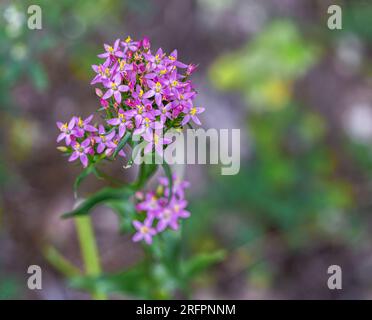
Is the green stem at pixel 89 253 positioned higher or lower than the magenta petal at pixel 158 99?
lower

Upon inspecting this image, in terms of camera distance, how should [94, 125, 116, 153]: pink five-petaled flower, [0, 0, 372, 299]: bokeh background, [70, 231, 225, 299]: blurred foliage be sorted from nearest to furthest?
[94, 125, 116, 153]: pink five-petaled flower
[70, 231, 225, 299]: blurred foliage
[0, 0, 372, 299]: bokeh background

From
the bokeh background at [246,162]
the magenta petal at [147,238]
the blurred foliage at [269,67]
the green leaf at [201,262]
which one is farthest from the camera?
the blurred foliage at [269,67]

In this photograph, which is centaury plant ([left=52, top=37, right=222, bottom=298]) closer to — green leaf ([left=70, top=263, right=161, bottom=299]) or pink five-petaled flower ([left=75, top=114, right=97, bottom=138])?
pink five-petaled flower ([left=75, top=114, right=97, bottom=138])

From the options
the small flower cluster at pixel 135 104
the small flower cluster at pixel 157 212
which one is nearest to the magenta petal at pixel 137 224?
the small flower cluster at pixel 157 212

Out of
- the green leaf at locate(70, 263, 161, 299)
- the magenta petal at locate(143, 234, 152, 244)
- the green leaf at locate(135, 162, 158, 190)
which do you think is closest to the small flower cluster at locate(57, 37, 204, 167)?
the green leaf at locate(135, 162, 158, 190)

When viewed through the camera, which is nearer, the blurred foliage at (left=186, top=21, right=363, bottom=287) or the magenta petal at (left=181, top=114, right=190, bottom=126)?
the magenta petal at (left=181, top=114, right=190, bottom=126)

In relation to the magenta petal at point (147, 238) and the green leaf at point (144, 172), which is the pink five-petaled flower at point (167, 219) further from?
the green leaf at point (144, 172)

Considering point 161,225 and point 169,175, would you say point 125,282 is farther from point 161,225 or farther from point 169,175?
point 169,175
